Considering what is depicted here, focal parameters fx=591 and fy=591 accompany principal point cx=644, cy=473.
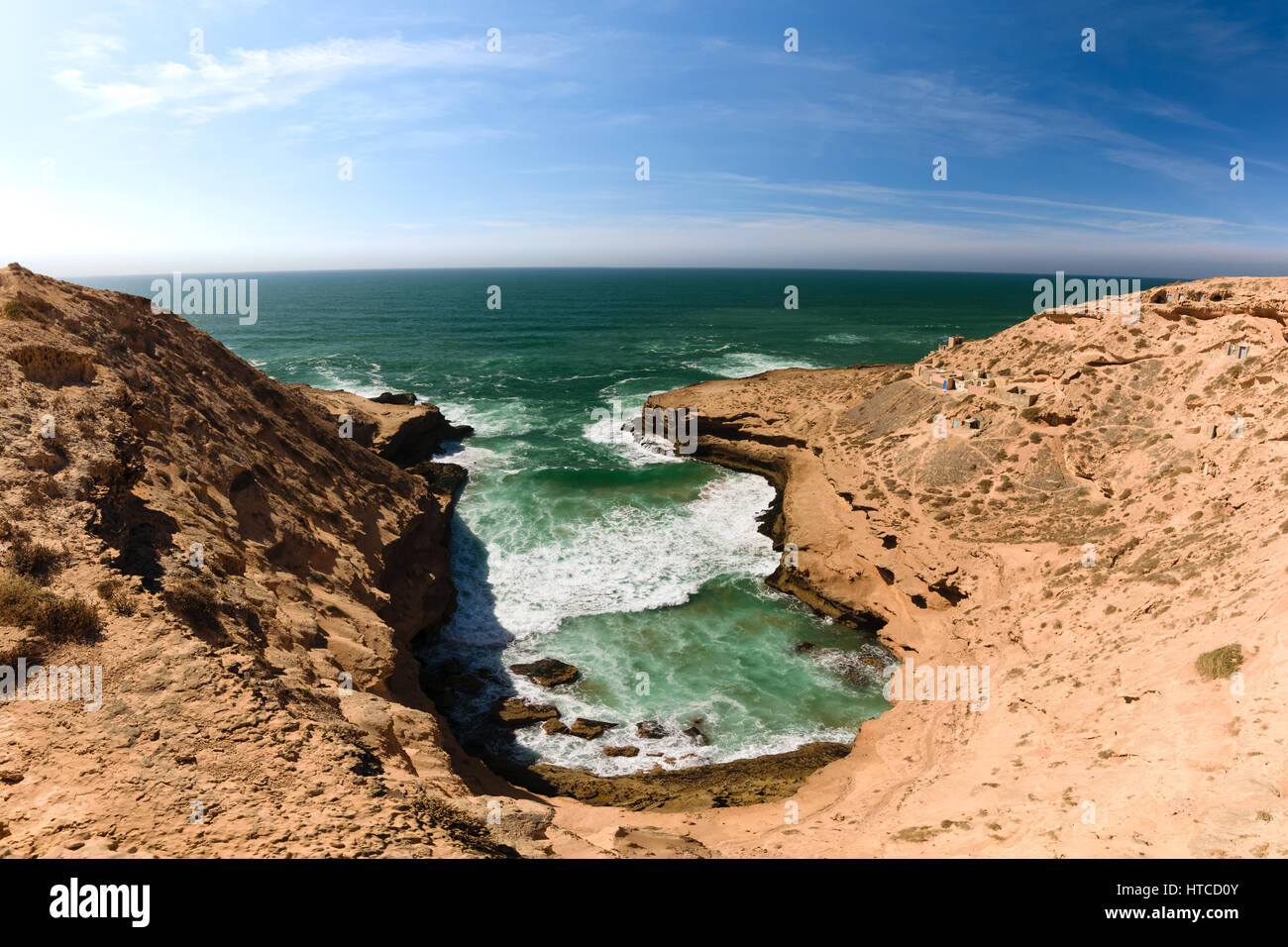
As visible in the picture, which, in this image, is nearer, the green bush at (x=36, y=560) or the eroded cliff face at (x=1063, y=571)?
the green bush at (x=36, y=560)

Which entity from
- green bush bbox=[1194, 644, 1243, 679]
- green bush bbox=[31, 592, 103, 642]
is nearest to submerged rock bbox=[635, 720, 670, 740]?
green bush bbox=[31, 592, 103, 642]

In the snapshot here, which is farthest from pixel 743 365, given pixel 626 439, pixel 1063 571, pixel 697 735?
pixel 697 735

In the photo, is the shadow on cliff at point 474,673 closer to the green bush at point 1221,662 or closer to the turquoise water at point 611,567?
the turquoise water at point 611,567

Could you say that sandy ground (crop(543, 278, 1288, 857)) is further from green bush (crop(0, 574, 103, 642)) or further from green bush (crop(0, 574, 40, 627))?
green bush (crop(0, 574, 40, 627))

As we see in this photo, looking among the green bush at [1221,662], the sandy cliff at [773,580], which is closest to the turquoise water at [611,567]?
the sandy cliff at [773,580]

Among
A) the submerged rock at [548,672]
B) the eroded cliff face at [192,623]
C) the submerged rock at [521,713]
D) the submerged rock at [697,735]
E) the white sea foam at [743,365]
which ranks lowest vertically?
the submerged rock at [697,735]
